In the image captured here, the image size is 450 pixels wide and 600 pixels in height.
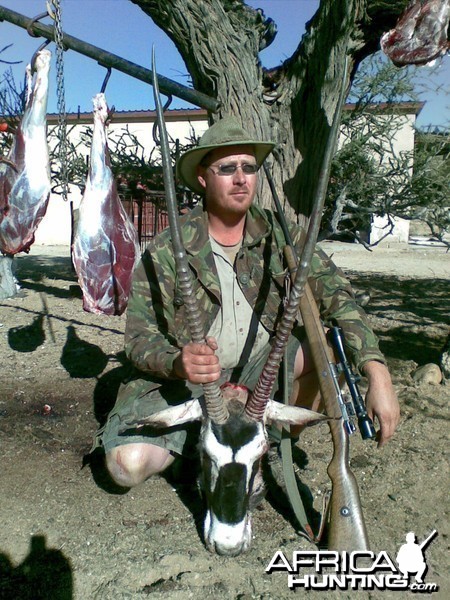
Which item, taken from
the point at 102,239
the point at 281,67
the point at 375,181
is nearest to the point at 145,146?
the point at 375,181

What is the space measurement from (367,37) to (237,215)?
288 centimetres

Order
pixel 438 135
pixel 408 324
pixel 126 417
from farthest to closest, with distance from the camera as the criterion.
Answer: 1. pixel 438 135
2. pixel 408 324
3. pixel 126 417

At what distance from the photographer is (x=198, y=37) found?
17.0 ft

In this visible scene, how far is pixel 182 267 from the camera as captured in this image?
266cm

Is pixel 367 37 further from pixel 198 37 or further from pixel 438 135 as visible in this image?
pixel 438 135

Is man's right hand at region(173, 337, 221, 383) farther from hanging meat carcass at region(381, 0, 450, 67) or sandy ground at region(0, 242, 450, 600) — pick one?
hanging meat carcass at region(381, 0, 450, 67)

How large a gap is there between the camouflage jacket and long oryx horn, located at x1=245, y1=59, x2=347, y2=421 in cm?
69

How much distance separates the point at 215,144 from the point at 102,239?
120cm

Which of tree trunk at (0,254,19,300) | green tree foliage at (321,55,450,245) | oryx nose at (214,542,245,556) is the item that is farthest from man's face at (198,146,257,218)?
tree trunk at (0,254,19,300)

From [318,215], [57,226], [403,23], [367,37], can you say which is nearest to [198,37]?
[367,37]

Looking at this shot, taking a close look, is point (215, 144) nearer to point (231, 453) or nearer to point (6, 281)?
point (231, 453)

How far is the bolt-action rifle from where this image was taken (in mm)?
2641

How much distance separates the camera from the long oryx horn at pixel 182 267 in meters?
2.50

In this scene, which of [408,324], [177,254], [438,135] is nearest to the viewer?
[177,254]
